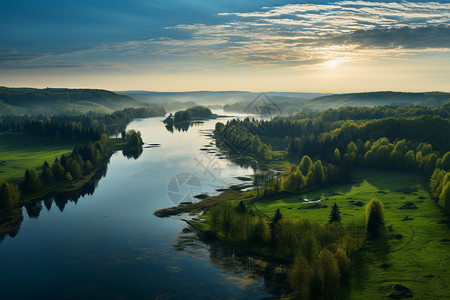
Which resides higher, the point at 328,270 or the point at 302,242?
the point at 302,242

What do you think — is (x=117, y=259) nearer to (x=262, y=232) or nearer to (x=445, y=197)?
(x=262, y=232)

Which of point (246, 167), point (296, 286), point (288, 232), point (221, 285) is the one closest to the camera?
point (296, 286)

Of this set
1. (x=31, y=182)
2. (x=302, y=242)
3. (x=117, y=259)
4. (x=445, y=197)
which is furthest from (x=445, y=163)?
(x=31, y=182)

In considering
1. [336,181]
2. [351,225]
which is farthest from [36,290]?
[336,181]

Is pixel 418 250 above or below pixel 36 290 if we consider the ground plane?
above

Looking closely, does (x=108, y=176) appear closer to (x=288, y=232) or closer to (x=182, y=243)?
(x=182, y=243)
